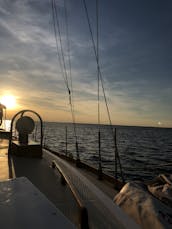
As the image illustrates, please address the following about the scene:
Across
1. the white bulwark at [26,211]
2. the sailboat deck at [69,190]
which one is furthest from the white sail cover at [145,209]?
the white bulwark at [26,211]

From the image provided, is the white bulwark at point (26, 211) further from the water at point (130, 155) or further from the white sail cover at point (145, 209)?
the water at point (130, 155)

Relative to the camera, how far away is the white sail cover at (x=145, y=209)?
2648 mm

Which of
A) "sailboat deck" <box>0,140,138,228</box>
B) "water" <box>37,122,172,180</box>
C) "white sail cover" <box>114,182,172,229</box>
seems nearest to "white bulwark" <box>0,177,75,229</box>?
"sailboat deck" <box>0,140,138,228</box>

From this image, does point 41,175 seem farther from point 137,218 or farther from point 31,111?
point 31,111

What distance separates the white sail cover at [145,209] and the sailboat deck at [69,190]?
0.39 m

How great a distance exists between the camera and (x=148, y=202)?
300 cm

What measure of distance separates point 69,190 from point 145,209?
1.57m

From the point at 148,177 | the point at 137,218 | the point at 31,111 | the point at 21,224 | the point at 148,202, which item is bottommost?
the point at 148,177

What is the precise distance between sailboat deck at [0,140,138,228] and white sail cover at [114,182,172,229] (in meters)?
0.39

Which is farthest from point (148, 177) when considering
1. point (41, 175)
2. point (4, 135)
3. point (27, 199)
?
point (27, 199)

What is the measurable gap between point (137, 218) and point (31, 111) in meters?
5.86

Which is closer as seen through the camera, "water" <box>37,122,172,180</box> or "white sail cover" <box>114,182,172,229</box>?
"white sail cover" <box>114,182,172,229</box>

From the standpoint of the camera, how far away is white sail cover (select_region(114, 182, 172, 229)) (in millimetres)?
2648

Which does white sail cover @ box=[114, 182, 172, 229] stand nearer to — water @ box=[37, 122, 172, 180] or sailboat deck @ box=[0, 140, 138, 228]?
A: sailboat deck @ box=[0, 140, 138, 228]
